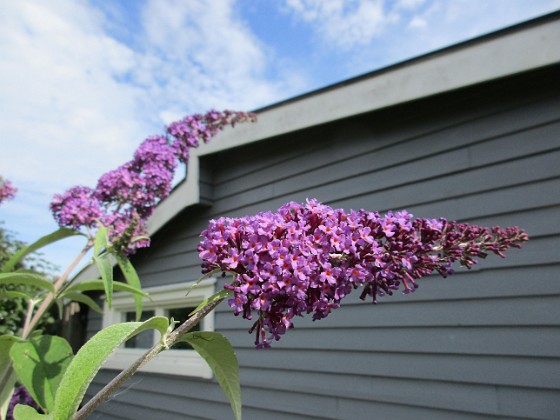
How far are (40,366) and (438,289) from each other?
6.67 ft

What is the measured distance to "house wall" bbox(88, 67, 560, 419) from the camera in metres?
2.19

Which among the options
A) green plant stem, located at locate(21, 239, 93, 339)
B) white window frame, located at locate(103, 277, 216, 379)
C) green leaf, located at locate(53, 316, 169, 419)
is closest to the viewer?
green leaf, located at locate(53, 316, 169, 419)

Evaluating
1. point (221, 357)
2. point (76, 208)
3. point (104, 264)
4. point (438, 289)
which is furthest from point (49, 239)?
point (438, 289)

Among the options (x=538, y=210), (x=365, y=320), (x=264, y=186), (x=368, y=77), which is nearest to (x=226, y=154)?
(x=264, y=186)

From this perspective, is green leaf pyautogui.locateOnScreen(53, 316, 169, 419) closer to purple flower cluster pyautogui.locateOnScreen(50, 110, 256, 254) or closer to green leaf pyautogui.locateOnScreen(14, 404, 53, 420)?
green leaf pyautogui.locateOnScreen(14, 404, 53, 420)

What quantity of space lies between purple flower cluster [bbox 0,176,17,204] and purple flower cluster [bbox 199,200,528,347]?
2.03 metres

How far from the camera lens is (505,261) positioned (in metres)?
2.29

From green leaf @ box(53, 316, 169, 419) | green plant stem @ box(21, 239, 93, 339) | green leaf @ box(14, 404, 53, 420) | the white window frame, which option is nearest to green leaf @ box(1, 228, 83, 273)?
green plant stem @ box(21, 239, 93, 339)

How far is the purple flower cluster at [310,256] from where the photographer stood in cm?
74

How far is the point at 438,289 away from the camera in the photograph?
8.21ft

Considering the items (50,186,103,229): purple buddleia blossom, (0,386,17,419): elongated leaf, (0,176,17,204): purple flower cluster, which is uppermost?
(0,176,17,204): purple flower cluster

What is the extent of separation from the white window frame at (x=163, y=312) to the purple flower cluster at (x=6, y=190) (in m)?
1.38

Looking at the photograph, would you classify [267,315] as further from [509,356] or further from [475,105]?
[475,105]

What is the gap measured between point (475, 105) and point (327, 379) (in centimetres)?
189
